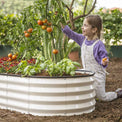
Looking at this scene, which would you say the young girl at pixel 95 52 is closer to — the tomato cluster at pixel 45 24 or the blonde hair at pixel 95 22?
the blonde hair at pixel 95 22

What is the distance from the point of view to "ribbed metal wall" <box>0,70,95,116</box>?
208 centimetres

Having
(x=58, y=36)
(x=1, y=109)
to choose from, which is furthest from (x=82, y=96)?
(x=58, y=36)

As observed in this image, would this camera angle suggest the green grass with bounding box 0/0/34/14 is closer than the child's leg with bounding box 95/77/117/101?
No

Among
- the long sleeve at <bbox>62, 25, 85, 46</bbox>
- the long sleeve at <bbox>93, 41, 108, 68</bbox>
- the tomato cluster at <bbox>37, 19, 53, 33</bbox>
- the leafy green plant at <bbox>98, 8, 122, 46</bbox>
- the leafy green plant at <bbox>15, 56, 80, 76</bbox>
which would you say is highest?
the leafy green plant at <bbox>98, 8, 122, 46</bbox>

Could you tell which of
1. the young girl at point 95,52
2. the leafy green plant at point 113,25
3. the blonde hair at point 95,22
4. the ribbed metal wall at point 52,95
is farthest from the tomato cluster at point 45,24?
the leafy green plant at point 113,25

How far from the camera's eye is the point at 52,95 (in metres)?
2.08

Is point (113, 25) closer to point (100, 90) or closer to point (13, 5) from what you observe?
point (100, 90)

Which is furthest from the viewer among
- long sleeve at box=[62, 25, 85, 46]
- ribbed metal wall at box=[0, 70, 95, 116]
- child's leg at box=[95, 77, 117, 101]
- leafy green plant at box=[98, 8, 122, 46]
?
leafy green plant at box=[98, 8, 122, 46]

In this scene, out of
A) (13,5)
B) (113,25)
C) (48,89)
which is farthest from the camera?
(13,5)

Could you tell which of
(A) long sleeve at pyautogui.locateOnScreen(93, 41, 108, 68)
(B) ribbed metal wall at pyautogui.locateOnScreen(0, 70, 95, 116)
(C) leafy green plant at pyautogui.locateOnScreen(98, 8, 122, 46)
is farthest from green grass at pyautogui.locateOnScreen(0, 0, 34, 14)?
(B) ribbed metal wall at pyautogui.locateOnScreen(0, 70, 95, 116)

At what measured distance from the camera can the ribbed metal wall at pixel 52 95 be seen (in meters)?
2.08

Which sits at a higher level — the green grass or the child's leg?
the green grass

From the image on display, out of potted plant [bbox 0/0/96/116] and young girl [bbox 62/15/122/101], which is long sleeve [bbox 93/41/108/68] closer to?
young girl [bbox 62/15/122/101]

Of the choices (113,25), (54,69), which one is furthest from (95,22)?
(113,25)
